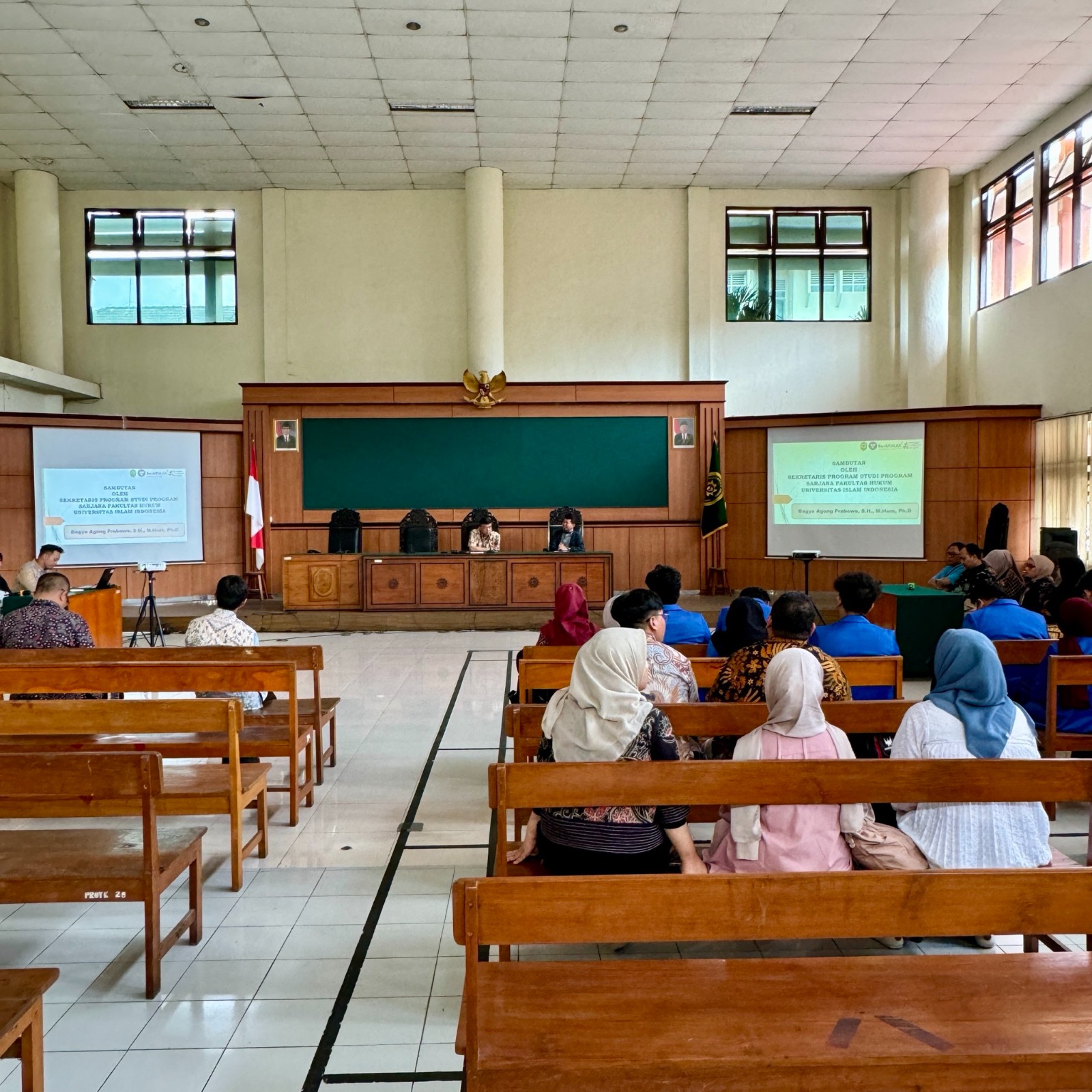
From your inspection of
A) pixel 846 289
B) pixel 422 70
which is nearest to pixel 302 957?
pixel 422 70

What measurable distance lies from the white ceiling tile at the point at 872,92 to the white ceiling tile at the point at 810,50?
2.16 ft

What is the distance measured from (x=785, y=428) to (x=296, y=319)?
6.90 m

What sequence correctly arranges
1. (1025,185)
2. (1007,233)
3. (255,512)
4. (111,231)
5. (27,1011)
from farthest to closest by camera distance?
(111,231) < (1007,233) < (255,512) < (1025,185) < (27,1011)

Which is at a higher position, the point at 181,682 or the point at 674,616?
the point at 674,616

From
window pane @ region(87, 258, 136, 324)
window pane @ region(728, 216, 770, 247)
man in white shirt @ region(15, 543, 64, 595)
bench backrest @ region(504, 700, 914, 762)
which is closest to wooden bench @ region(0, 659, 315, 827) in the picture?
bench backrest @ region(504, 700, 914, 762)

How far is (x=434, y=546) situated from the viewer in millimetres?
10578

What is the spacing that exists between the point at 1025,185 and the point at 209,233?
10.8 m

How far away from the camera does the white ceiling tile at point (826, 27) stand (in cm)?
859

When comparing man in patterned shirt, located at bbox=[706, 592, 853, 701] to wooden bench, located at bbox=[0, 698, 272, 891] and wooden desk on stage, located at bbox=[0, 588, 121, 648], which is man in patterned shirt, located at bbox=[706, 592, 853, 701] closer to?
wooden bench, located at bbox=[0, 698, 272, 891]

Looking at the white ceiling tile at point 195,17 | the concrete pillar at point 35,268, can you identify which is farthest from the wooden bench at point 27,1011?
the concrete pillar at point 35,268

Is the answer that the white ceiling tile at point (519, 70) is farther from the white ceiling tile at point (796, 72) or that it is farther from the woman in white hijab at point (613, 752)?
the woman in white hijab at point (613, 752)

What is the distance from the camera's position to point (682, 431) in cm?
1188

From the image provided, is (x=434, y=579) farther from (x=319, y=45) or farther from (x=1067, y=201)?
(x=1067, y=201)

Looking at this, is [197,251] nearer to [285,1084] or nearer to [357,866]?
[357,866]
